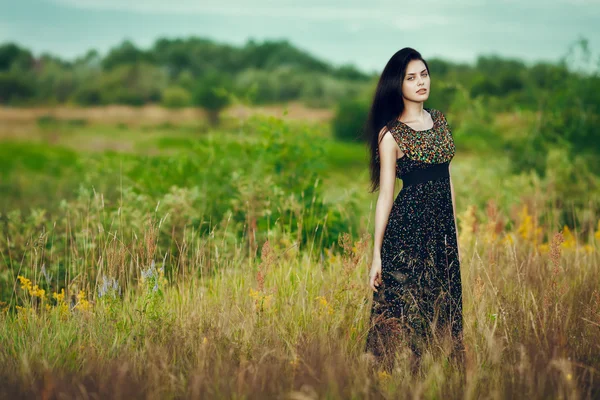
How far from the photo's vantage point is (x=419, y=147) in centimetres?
336

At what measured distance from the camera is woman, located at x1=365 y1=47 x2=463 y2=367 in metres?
3.37

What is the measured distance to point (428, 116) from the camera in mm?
3574

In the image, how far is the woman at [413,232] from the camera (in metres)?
3.37

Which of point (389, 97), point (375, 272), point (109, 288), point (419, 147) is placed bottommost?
point (109, 288)

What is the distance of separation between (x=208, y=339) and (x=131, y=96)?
37855 millimetres

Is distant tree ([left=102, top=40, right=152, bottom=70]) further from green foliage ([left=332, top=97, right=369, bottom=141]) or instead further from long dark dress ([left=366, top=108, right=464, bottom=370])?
long dark dress ([left=366, top=108, right=464, bottom=370])

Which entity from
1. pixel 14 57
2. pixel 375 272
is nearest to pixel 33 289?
pixel 375 272

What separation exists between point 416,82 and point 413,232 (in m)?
0.89

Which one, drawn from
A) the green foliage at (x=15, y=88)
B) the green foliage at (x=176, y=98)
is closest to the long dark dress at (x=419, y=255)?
the green foliage at (x=176, y=98)

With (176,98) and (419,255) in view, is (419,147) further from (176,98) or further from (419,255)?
(176,98)

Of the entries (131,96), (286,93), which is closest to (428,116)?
(131,96)

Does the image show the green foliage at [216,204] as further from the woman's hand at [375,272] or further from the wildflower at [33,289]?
the woman's hand at [375,272]

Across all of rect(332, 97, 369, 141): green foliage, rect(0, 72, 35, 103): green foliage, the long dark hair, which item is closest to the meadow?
the long dark hair

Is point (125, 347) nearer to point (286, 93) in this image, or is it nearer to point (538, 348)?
point (538, 348)
